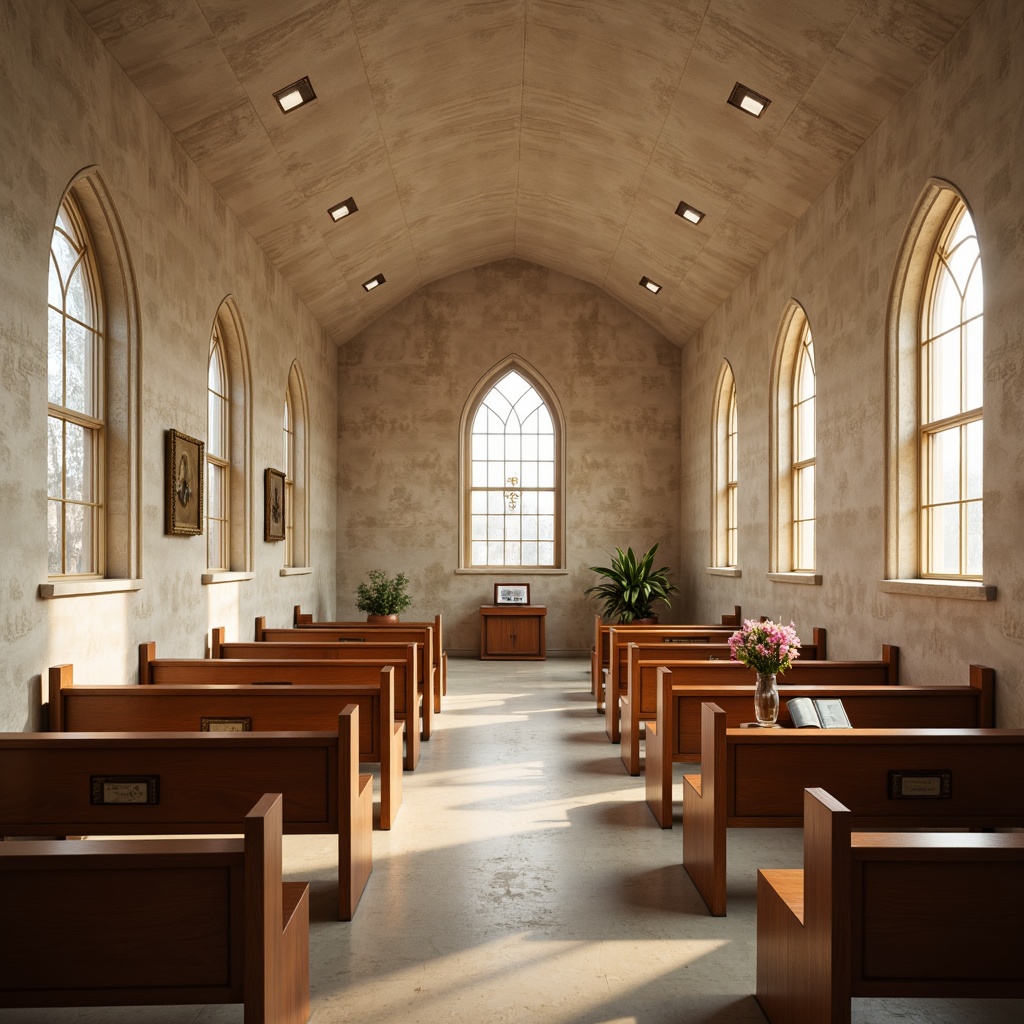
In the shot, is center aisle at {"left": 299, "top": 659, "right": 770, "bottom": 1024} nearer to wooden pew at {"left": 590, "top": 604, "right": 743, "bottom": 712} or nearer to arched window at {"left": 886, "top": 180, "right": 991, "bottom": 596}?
arched window at {"left": 886, "top": 180, "right": 991, "bottom": 596}

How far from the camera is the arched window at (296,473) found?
9391mm

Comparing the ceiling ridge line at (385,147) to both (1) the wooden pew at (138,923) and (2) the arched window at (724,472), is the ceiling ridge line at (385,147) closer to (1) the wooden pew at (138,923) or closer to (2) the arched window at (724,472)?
(2) the arched window at (724,472)

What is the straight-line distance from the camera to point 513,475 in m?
12.0

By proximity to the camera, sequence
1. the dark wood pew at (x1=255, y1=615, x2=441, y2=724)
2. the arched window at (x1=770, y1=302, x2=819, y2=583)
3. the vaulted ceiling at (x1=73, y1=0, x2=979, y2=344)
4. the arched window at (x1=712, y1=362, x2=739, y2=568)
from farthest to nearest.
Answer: the arched window at (x1=712, y1=362, x2=739, y2=568) < the arched window at (x1=770, y1=302, x2=819, y2=583) < the dark wood pew at (x1=255, y1=615, x2=441, y2=724) < the vaulted ceiling at (x1=73, y1=0, x2=979, y2=344)

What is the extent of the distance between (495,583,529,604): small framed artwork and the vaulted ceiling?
3879mm

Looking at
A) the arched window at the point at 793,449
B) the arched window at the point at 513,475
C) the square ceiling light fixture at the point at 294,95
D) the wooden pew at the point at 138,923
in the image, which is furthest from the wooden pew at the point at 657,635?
the wooden pew at the point at 138,923

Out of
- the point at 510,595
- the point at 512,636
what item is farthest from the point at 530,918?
the point at 510,595

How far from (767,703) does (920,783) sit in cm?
70

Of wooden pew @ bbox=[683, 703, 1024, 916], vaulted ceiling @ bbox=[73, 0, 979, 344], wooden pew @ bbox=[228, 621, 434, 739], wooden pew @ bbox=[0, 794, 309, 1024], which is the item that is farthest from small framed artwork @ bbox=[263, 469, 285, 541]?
wooden pew @ bbox=[0, 794, 309, 1024]

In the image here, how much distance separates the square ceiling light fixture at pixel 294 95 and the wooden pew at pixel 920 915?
5.17 metres

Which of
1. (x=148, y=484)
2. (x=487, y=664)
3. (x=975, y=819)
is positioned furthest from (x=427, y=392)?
(x=975, y=819)

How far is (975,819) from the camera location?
3184 millimetres

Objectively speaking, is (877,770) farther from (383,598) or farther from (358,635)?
(383,598)

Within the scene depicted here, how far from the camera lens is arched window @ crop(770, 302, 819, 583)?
23.8 ft
